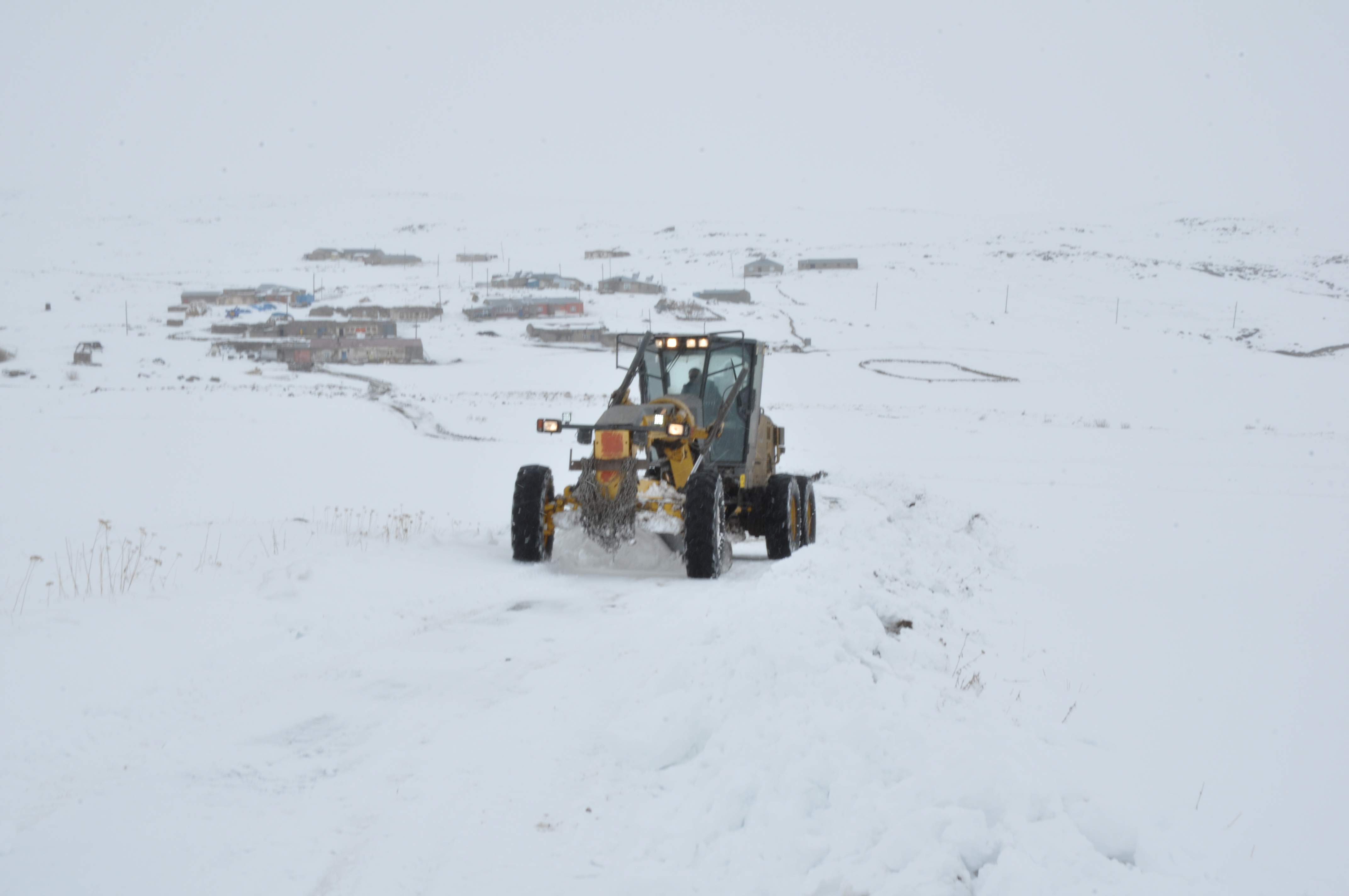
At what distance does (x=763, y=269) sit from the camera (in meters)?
92.0

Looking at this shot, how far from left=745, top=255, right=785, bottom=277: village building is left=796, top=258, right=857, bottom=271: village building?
2.57 metres

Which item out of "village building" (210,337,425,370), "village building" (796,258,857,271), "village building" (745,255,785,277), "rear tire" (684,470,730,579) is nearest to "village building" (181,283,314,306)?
"village building" (210,337,425,370)

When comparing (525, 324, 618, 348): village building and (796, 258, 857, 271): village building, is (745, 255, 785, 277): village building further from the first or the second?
(525, 324, 618, 348): village building

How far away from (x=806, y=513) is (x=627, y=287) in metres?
73.3

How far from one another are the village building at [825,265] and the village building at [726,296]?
21160 millimetres

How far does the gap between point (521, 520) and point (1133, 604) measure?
572cm

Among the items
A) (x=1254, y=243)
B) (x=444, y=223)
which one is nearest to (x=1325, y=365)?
(x=1254, y=243)

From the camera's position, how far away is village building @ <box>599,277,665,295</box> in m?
81.4

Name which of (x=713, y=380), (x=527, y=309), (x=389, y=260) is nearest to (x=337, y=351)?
(x=527, y=309)

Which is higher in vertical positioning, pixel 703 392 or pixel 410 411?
pixel 703 392

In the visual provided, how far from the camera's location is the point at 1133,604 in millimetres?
8203

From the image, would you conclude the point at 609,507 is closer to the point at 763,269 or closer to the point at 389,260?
the point at 763,269

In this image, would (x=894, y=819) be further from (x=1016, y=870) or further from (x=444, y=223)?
(x=444, y=223)

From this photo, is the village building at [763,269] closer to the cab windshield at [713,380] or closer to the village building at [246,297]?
the village building at [246,297]
